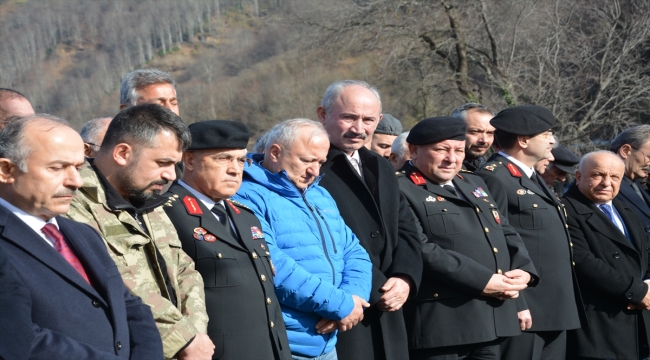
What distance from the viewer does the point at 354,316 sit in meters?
3.72

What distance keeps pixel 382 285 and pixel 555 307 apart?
1.46 meters

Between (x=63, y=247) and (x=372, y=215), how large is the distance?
199cm

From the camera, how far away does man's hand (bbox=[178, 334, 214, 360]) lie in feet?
9.69

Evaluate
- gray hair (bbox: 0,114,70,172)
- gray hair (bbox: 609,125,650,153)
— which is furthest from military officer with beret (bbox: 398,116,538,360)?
gray hair (bbox: 0,114,70,172)

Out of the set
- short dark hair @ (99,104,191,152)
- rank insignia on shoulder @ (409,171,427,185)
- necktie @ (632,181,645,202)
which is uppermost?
short dark hair @ (99,104,191,152)

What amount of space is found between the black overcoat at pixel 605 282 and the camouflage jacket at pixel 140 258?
314 centimetres

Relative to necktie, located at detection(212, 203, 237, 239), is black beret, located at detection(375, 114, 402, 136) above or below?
below

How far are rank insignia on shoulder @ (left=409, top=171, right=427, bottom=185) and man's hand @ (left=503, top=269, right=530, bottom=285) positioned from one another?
2.40ft

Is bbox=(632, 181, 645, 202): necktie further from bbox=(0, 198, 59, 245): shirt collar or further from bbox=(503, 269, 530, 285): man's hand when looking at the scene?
bbox=(0, 198, 59, 245): shirt collar

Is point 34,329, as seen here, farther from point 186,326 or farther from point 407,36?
point 407,36

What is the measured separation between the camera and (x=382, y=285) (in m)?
4.00

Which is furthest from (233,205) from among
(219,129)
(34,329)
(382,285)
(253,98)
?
(253,98)

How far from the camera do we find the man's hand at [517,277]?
4.43 m

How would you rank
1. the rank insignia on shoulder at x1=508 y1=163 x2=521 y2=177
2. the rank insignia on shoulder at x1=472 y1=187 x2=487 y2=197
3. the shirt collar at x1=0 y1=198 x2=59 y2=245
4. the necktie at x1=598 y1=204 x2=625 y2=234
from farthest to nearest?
the necktie at x1=598 y1=204 x2=625 y2=234 < the rank insignia on shoulder at x1=508 y1=163 x2=521 y2=177 < the rank insignia on shoulder at x1=472 y1=187 x2=487 y2=197 < the shirt collar at x1=0 y1=198 x2=59 y2=245
